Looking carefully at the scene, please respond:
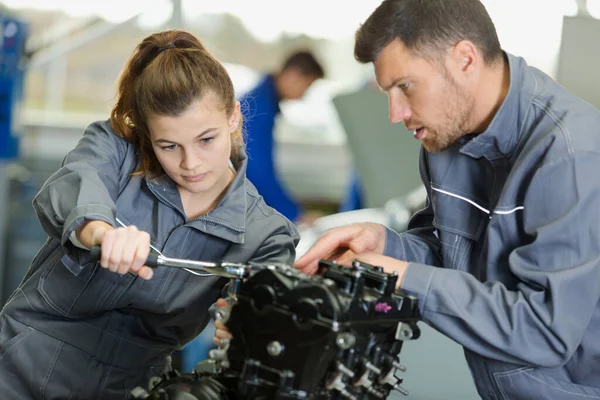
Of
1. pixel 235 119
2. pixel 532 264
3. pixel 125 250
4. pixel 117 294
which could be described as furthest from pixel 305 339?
pixel 235 119

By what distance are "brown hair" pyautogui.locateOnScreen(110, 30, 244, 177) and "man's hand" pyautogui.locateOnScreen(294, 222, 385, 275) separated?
0.30 m

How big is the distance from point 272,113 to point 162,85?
9.69 ft

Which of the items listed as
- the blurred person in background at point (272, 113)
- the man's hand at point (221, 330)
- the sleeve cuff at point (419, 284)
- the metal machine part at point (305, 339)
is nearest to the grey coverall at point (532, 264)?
the sleeve cuff at point (419, 284)

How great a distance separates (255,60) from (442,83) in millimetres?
5747

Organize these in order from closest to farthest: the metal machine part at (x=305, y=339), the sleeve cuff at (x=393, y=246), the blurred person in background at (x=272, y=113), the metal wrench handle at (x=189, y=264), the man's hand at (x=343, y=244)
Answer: the metal machine part at (x=305, y=339) < the metal wrench handle at (x=189, y=264) < the man's hand at (x=343, y=244) < the sleeve cuff at (x=393, y=246) < the blurred person in background at (x=272, y=113)

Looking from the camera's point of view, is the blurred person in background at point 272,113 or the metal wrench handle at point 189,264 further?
the blurred person in background at point 272,113

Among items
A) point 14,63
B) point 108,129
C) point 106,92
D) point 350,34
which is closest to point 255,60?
point 350,34

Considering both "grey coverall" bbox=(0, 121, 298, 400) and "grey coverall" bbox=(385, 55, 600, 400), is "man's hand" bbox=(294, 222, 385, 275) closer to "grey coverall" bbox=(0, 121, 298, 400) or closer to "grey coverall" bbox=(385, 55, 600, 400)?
"grey coverall" bbox=(0, 121, 298, 400)

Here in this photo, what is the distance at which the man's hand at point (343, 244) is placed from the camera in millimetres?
1550

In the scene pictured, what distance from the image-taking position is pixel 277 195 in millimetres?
4574

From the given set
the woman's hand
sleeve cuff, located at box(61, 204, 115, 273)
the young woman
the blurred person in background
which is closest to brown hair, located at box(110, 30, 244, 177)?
the young woman

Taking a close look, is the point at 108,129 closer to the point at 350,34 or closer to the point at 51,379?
the point at 51,379

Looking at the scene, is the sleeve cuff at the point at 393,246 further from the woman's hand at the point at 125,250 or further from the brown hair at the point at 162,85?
the woman's hand at the point at 125,250

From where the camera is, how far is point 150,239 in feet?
5.18
